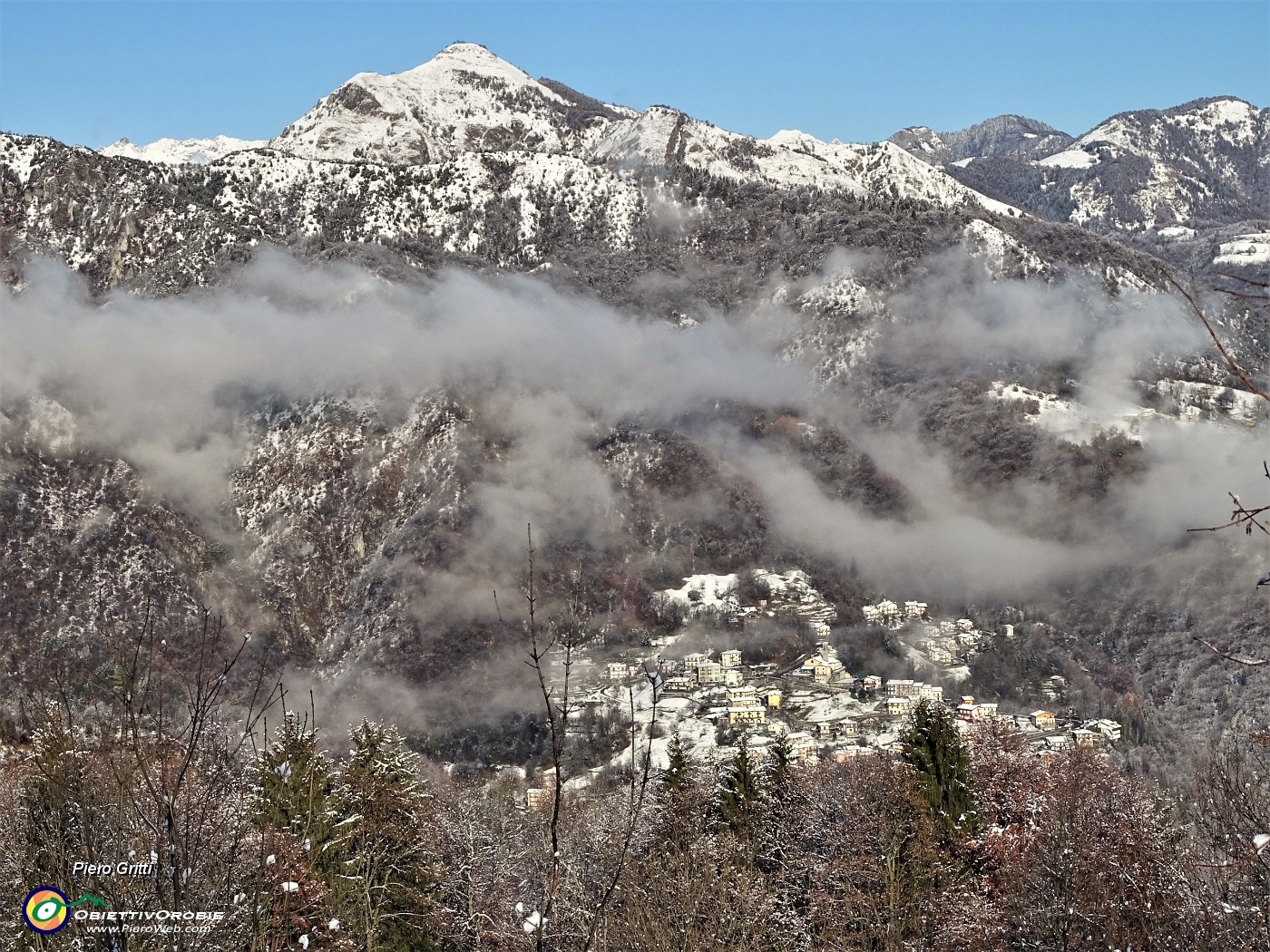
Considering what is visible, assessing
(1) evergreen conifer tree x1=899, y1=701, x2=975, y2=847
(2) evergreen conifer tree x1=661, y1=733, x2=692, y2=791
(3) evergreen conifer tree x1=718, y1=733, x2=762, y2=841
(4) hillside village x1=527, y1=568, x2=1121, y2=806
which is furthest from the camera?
(4) hillside village x1=527, y1=568, x2=1121, y2=806

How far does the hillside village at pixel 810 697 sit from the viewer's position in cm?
12625

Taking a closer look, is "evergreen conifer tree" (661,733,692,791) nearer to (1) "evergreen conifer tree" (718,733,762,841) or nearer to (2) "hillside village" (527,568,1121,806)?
(1) "evergreen conifer tree" (718,733,762,841)

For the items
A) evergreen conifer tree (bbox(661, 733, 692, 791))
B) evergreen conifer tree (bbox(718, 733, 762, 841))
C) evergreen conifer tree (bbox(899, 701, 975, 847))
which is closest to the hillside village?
evergreen conifer tree (bbox(661, 733, 692, 791))

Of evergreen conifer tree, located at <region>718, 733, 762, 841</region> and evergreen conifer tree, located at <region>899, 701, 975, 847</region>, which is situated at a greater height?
evergreen conifer tree, located at <region>899, 701, 975, 847</region>

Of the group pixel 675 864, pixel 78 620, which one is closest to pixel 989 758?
pixel 675 864

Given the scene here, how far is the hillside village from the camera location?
414 ft

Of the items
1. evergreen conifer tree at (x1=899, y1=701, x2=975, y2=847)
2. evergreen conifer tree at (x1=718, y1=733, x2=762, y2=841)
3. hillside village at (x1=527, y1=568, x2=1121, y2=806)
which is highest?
evergreen conifer tree at (x1=899, y1=701, x2=975, y2=847)

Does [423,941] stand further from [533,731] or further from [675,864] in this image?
[533,731]

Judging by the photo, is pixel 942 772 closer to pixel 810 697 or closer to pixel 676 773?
pixel 676 773

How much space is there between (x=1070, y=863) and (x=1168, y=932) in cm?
567

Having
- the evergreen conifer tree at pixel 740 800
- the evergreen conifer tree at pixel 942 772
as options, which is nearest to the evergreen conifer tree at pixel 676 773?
the evergreen conifer tree at pixel 740 800

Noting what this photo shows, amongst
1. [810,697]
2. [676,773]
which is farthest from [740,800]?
[810,697]

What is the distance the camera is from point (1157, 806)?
5012 centimetres

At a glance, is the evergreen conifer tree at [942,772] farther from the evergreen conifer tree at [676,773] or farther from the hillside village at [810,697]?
the hillside village at [810,697]
